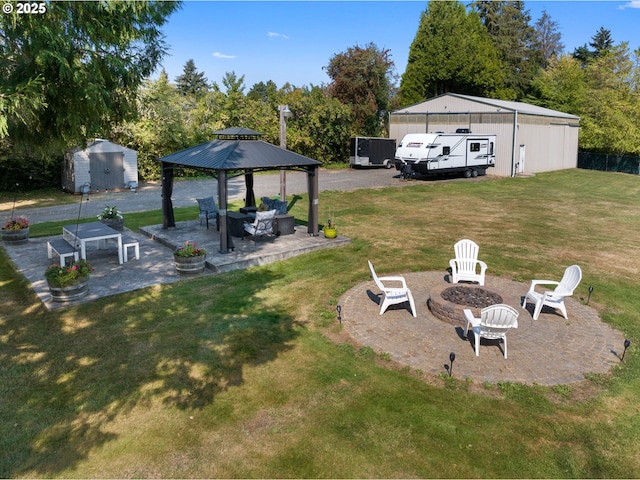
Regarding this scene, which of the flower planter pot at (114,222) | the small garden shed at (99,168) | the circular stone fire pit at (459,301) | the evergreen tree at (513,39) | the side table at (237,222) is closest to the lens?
the circular stone fire pit at (459,301)

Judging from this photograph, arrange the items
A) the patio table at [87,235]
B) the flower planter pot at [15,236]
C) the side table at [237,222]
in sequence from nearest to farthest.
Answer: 1. the patio table at [87,235]
2. the flower planter pot at [15,236]
3. the side table at [237,222]

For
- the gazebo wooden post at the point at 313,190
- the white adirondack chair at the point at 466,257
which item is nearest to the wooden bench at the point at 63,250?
the gazebo wooden post at the point at 313,190

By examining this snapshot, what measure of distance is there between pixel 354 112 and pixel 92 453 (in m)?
40.4

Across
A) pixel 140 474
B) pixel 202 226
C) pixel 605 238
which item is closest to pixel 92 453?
pixel 140 474

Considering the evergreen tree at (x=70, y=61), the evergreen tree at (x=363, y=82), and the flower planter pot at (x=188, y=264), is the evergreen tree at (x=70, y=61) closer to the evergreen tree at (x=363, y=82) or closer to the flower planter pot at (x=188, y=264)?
the flower planter pot at (x=188, y=264)

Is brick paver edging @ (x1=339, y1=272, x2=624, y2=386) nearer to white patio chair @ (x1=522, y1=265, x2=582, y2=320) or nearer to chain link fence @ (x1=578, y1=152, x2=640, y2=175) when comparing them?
white patio chair @ (x1=522, y1=265, x2=582, y2=320)

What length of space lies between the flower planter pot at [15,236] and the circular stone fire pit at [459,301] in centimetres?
1127

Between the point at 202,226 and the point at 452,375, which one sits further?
the point at 202,226

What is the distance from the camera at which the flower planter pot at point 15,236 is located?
41.7ft

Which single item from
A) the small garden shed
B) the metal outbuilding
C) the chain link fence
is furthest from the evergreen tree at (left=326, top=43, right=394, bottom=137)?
the small garden shed

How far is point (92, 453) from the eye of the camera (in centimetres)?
480

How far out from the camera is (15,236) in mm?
12750

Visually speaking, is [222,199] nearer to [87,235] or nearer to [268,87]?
[87,235]

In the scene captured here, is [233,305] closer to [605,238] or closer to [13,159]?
[605,238]
